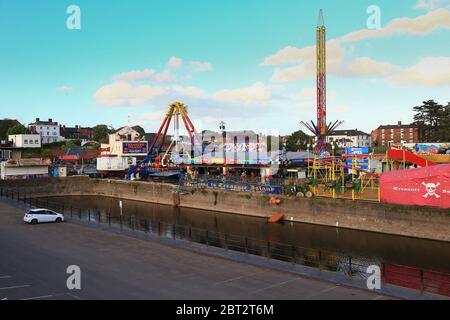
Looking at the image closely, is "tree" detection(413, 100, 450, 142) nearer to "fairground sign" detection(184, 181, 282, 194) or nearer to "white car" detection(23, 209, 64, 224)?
"fairground sign" detection(184, 181, 282, 194)

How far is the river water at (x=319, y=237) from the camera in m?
29.4

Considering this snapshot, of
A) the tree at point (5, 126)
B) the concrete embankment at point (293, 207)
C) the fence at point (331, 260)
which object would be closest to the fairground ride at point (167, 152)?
the concrete embankment at point (293, 207)

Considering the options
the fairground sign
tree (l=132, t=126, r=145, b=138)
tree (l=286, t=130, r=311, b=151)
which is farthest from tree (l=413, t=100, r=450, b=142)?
tree (l=132, t=126, r=145, b=138)

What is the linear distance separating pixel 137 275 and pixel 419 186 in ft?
87.0

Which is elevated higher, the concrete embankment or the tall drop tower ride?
the tall drop tower ride

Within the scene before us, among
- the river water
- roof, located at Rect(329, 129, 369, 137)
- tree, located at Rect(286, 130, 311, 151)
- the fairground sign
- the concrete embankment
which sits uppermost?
roof, located at Rect(329, 129, 369, 137)

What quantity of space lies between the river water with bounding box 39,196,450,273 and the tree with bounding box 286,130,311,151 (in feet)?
239

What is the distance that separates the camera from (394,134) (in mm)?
153125

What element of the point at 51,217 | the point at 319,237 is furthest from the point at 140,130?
the point at 319,237

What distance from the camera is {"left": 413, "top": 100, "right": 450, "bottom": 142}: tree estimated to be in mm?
106688

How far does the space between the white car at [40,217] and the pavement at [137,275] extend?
702 centimetres

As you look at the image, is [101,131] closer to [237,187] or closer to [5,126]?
[5,126]

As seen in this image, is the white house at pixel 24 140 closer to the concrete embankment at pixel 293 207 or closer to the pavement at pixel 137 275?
the concrete embankment at pixel 293 207

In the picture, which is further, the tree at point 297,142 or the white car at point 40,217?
the tree at point 297,142
